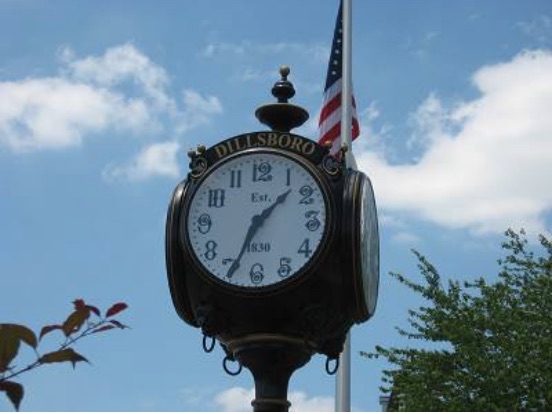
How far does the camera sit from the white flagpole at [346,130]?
427 inches

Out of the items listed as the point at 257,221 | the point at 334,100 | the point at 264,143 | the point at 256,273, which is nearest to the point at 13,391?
the point at 256,273

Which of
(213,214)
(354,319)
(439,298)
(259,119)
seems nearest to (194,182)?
(213,214)

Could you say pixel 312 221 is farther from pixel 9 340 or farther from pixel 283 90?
pixel 9 340

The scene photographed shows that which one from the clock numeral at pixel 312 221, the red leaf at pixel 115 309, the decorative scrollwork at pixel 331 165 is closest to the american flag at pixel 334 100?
the decorative scrollwork at pixel 331 165

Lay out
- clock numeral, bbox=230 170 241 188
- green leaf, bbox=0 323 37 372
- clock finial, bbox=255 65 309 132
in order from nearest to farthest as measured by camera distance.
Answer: green leaf, bbox=0 323 37 372
clock numeral, bbox=230 170 241 188
clock finial, bbox=255 65 309 132

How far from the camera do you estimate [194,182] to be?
362 centimetres

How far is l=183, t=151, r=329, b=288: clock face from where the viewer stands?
342cm

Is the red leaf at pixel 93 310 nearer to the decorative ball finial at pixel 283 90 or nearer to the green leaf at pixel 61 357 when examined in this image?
the green leaf at pixel 61 357

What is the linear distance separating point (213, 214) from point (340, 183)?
0.44 metres

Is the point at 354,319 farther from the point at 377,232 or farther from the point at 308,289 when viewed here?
the point at 377,232

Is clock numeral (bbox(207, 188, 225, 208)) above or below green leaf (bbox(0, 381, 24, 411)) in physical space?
above

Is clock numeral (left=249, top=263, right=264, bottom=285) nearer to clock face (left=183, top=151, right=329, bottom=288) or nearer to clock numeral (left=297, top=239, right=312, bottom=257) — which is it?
clock face (left=183, top=151, right=329, bottom=288)

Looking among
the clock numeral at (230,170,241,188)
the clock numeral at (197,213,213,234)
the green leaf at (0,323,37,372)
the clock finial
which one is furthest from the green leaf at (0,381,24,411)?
the clock finial

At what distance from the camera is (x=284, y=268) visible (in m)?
3.40
